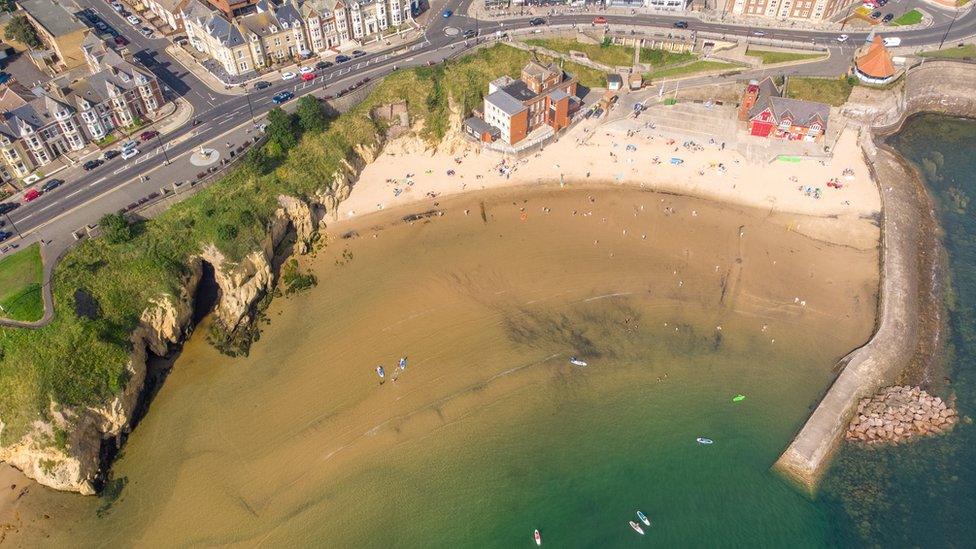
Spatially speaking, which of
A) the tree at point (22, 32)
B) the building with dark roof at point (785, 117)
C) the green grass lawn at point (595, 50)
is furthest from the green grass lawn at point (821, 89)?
the tree at point (22, 32)

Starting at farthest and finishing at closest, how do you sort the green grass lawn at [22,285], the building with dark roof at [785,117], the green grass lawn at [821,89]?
the green grass lawn at [821,89] → the building with dark roof at [785,117] → the green grass lawn at [22,285]

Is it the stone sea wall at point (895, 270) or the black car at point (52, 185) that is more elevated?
the black car at point (52, 185)

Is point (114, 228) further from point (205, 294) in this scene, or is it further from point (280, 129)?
point (280, 129)

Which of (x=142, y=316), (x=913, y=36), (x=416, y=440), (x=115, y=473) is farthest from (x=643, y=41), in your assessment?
(x=115, y=473)

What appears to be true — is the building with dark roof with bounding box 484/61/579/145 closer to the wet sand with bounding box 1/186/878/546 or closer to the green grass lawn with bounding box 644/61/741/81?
the wet sand with bounding box 1/186/878/546

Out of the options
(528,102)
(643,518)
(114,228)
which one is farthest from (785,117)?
(114,228)

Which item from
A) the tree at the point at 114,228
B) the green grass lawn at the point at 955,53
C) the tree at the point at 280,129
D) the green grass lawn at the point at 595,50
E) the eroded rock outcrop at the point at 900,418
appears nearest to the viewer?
the eroded rock outcrop at the point at 900,418

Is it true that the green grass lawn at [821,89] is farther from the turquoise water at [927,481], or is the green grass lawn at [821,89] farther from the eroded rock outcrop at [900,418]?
the eroded rock outcrop at [900,418]
